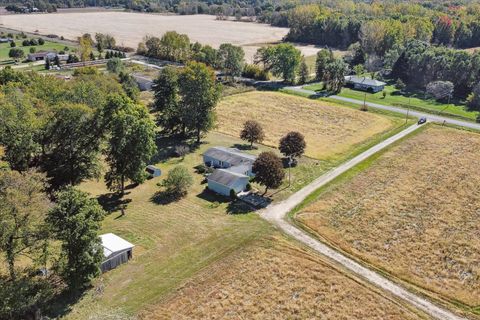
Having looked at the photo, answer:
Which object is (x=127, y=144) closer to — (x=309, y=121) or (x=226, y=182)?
(x=226, y=182)

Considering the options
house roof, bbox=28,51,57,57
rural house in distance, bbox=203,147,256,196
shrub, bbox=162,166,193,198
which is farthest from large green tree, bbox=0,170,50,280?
house roof, bbox=28,51,57,57

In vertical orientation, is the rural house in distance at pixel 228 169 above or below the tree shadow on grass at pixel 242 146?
above

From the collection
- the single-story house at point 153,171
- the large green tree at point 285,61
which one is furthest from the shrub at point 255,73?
the single-story house at point 153,171

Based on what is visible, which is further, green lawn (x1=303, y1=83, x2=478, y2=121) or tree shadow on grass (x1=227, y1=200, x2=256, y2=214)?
green lawn (x1=303, y1=83, x2=478, y2=121)

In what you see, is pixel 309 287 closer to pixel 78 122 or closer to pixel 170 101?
pixel 78 122

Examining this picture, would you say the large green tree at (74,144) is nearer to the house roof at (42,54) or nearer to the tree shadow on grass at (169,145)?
the tree shadow on grass at (169,145)

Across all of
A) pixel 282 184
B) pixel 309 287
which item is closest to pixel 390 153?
pixel 282 184

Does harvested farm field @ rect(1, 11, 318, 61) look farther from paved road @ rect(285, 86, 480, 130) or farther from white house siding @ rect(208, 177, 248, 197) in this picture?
white house siding @ rect(208, 177, 248, 197)
